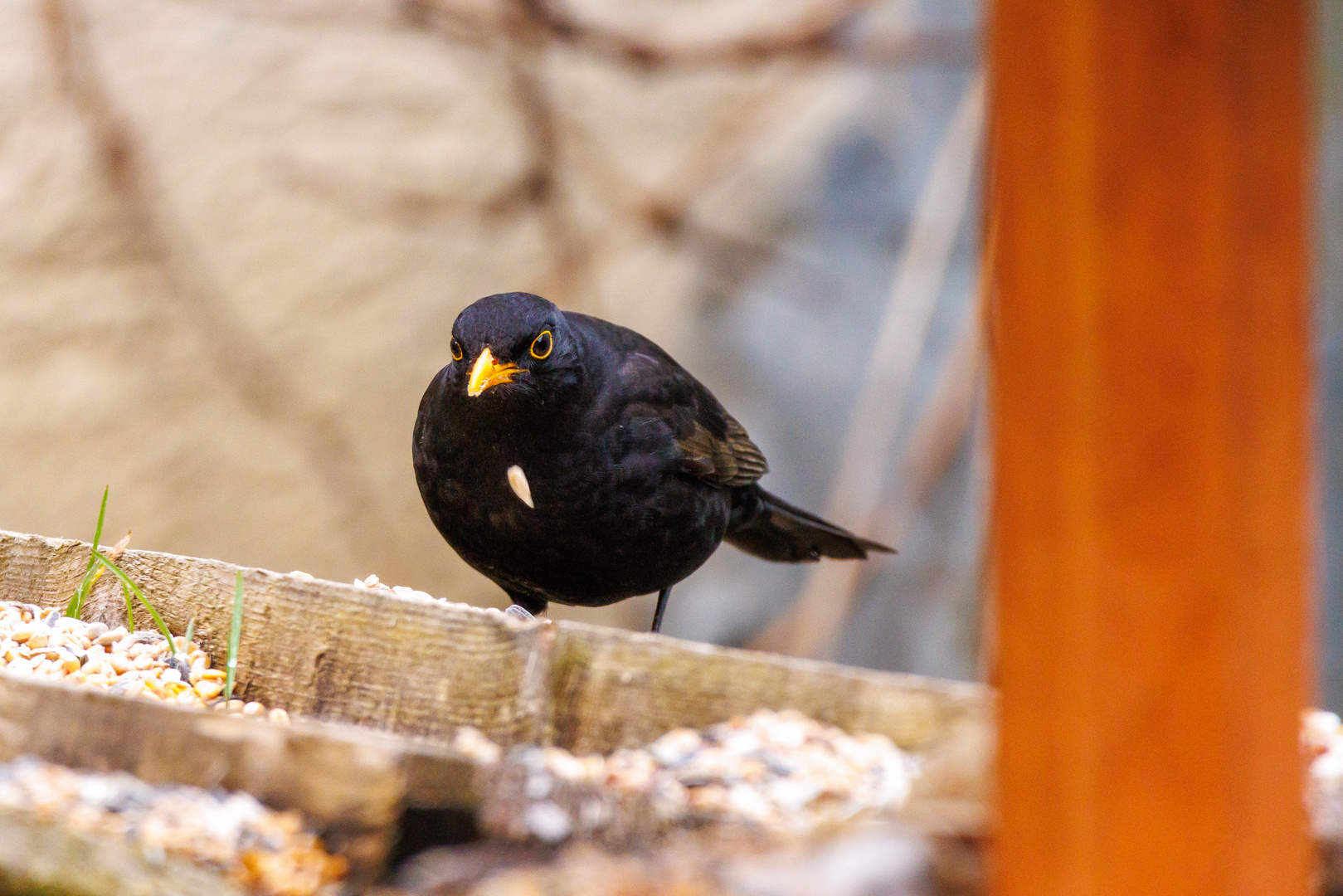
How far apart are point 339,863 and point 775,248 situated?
18.4 ft

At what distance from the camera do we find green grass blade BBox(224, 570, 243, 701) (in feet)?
6.31

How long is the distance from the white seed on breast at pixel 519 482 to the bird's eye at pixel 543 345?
262mm

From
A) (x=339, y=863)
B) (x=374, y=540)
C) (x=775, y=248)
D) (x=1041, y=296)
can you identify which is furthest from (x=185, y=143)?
(x=1041, y=296)

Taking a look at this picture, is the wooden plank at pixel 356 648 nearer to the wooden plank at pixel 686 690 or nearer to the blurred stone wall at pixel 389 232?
the wooden plank at pixel 686 690

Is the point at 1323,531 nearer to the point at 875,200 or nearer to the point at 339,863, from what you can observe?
the point at 875,200

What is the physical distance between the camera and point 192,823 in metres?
1.30

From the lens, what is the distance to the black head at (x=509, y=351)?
112 inches

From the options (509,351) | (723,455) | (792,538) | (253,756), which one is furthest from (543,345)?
(253,756)

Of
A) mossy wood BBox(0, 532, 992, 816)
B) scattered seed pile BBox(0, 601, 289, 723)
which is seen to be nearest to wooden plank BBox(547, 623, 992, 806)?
mossy wood BBox(0, 532, 992, 816)

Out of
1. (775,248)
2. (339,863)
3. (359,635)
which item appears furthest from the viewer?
(775,248)

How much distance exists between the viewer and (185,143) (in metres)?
5.65

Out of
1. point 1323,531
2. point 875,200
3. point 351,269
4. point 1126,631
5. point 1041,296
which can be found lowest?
point 1126,631

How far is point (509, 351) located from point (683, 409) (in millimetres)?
642

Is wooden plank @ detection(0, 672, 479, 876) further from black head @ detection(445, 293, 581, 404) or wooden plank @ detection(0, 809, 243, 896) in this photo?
black head @ detection(445, 293, 581, 404)
